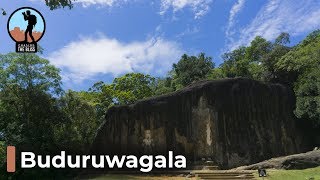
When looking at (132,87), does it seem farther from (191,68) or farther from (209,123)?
(209,123)

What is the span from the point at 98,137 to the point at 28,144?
5.86 meters

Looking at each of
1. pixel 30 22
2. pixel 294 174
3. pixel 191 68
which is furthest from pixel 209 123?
pixel 30 22

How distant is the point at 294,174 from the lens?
21.7 m

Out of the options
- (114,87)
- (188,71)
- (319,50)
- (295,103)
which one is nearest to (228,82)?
(295,103)

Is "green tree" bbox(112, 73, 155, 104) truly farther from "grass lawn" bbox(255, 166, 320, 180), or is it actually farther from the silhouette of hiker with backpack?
the silhouette of hiker with backpack

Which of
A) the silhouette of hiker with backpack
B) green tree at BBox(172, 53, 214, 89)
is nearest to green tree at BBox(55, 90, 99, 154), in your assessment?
green tree at BBox(172, 53, 214, 89)

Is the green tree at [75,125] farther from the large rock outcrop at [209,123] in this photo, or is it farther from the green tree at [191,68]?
the green tree at [191,68]

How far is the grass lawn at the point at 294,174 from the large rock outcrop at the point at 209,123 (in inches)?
382

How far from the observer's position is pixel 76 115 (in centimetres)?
3928

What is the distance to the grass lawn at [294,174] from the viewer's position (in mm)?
20894

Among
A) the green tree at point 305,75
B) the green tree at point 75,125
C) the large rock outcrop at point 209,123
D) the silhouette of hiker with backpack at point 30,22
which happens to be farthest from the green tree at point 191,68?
the silhouette of hiker with backpack at point 30,22

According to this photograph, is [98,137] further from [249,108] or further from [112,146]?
[249,108]

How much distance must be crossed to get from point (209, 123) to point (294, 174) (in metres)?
12.1

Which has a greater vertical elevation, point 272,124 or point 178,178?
point 272,124
